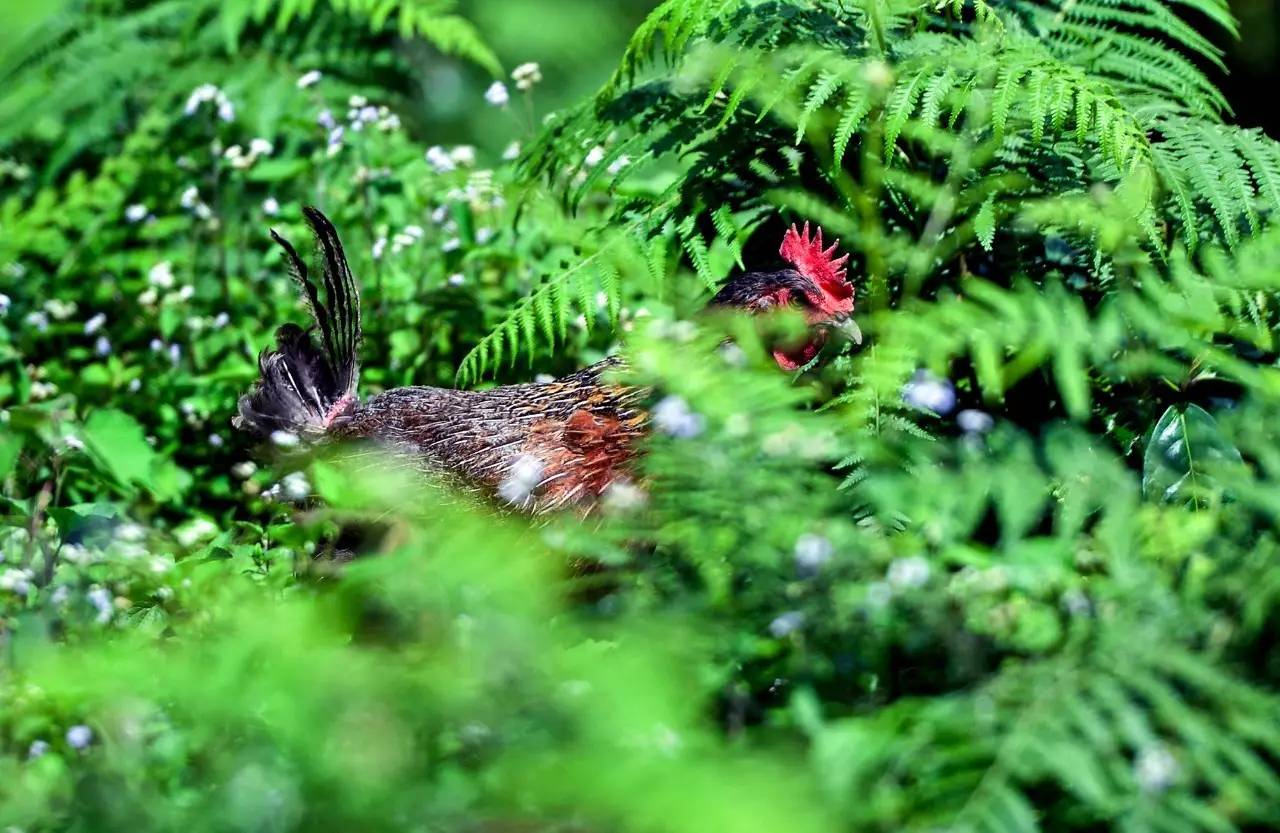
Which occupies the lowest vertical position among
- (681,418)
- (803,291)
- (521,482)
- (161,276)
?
(161,276)

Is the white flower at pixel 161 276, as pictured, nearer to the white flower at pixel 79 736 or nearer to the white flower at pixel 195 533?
the white flower at pixel 195 533

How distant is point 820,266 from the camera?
3.33 m

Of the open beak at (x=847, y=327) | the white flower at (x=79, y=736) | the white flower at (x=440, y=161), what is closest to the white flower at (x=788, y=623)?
the white flower at (x=79, y=736)

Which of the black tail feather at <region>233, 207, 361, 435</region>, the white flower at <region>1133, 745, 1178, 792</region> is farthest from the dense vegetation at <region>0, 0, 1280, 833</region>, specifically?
the black tail feather at <region>233, 207, 361, 435</region>

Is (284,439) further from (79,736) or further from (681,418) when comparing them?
(681,418)

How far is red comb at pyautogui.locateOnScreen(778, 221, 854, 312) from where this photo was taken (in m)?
3.31

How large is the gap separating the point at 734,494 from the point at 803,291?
1430 mm

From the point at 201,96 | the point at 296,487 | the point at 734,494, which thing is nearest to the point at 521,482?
the point at 296,487

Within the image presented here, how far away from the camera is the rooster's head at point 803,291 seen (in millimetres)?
3285

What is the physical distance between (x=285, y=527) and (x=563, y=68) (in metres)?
3.19

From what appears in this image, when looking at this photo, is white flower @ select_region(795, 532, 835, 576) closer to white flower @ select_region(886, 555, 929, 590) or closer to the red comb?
white flower @ select_region(886, 555, 929, 590)

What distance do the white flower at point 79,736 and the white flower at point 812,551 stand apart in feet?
3.49

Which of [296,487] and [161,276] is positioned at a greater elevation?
[296,487]

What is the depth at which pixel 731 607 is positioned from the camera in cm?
193
